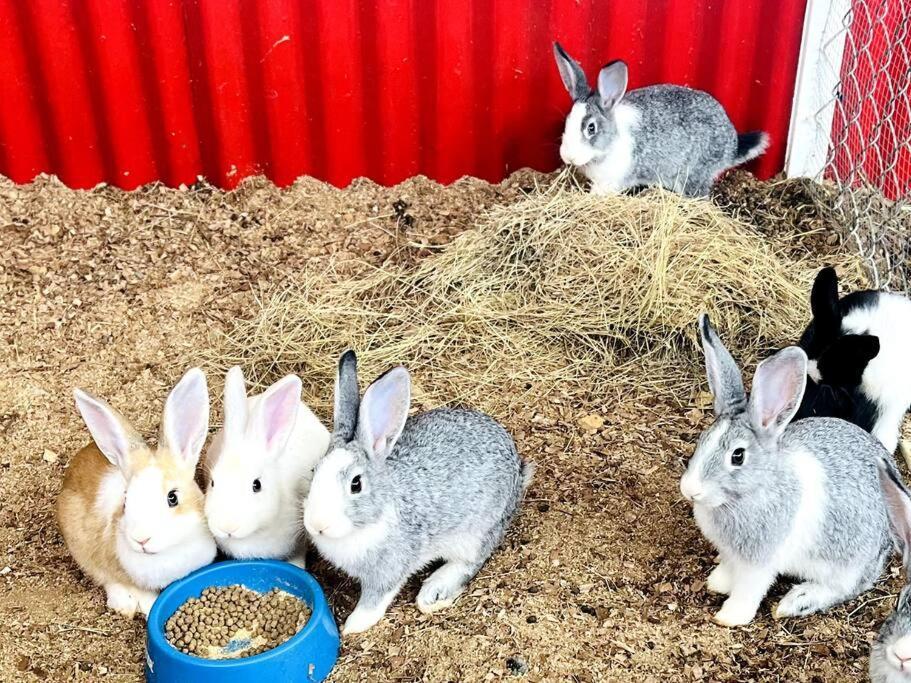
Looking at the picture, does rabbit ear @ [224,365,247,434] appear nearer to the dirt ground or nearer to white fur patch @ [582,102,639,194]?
the dirt ground

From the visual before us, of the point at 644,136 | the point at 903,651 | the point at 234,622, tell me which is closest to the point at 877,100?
the point at 644,136

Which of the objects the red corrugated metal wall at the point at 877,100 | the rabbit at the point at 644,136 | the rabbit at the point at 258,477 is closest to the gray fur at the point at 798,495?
the rabbit at the point at 258,477

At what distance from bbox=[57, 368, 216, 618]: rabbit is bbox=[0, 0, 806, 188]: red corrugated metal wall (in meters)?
2.43

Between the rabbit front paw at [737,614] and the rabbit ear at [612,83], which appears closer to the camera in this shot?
the rabbit front paw at [737,614]

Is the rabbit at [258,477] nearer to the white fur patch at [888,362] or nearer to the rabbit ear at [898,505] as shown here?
the rabbit ear at [898,505]

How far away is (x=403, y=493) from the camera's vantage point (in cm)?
305

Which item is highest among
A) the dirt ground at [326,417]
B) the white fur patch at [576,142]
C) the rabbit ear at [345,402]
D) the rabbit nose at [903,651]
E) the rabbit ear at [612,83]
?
the rabbit ear at [612,83]

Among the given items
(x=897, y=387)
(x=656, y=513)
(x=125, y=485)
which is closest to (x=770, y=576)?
(x=656, y=513)

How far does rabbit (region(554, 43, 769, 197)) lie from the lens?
16.1ft

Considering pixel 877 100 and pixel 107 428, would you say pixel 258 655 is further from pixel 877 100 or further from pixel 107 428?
pixel 877 100

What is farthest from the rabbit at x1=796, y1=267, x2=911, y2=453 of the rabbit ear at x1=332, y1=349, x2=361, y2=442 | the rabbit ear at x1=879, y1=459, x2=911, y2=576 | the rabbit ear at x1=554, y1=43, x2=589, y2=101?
the rabbit ear at x1=554, y1=43, x2=589, y2=101

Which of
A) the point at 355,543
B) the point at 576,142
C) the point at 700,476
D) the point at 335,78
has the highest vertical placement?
the point at 335,78

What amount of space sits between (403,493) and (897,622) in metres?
1.38

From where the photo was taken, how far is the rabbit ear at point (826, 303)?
A: 11.4ft
